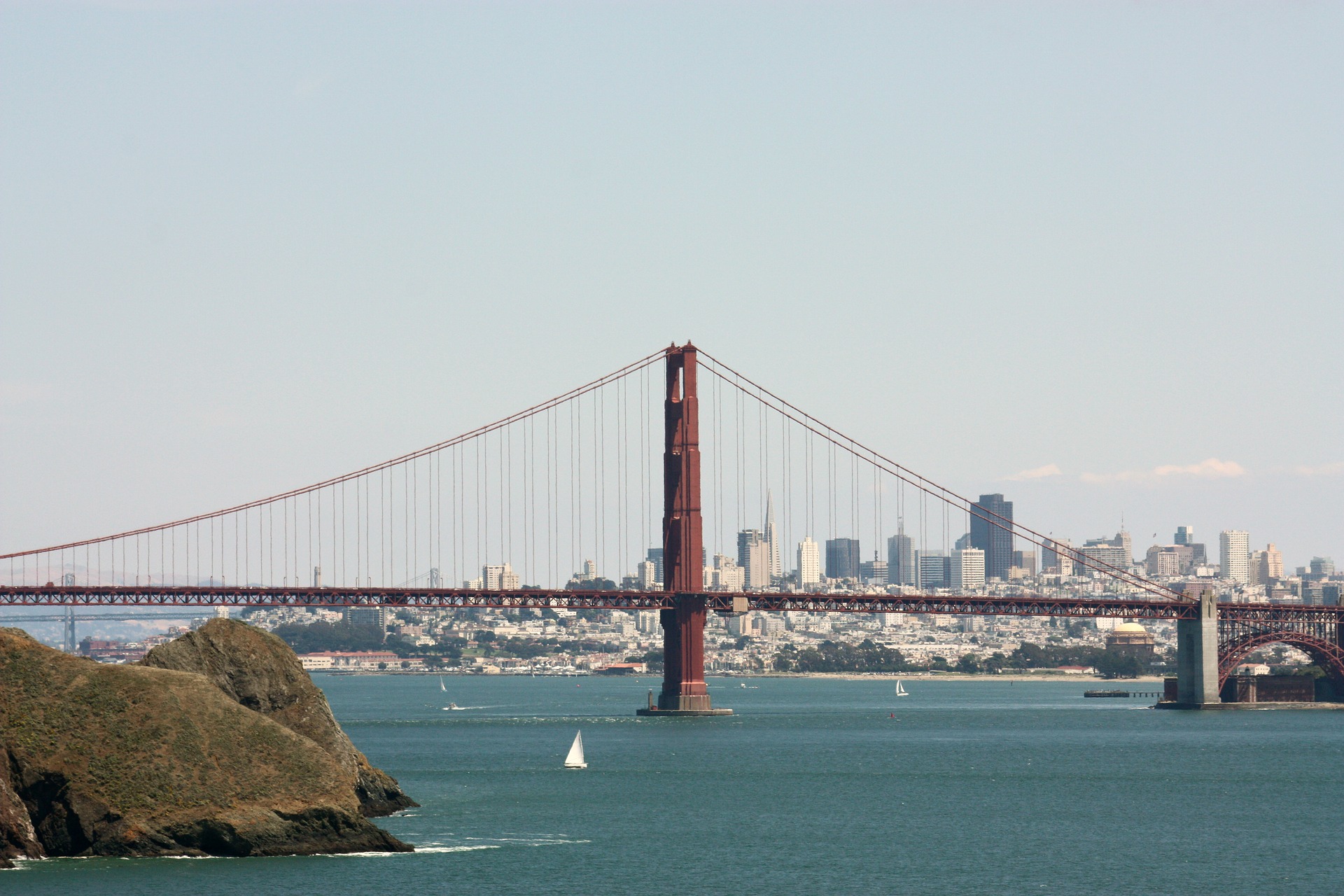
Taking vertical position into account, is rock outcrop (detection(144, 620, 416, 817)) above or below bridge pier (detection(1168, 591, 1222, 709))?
above

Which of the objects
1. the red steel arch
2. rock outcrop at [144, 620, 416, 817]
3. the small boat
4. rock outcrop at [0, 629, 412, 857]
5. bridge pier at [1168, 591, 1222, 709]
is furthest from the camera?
the red steel arch

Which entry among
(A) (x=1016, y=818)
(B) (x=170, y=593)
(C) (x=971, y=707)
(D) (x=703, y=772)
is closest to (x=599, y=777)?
(D) (x=703, y=772)

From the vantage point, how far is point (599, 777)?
80.0 m

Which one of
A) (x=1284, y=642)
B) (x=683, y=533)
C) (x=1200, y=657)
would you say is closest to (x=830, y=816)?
(x=683, y=533)

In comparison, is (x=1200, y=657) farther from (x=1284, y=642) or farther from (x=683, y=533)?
(x=683, y=533)

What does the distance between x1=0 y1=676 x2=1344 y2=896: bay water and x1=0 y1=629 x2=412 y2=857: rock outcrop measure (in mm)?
737

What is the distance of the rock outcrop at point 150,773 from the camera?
49656 mm

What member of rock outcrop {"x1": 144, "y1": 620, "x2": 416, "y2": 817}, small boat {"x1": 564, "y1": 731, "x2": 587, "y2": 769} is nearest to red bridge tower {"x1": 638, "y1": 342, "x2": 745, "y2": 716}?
small boat {"x1": 564, "y1": 731, "x2": 587, "y2": 769}

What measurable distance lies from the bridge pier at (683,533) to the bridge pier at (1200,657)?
34113 mm

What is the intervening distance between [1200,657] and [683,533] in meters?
39.8

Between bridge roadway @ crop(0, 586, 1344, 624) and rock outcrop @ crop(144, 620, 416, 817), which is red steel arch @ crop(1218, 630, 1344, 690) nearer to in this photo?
bridge roadway @ crop(0, 586, 1344, 624)

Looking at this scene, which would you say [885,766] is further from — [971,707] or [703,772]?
[971,707]

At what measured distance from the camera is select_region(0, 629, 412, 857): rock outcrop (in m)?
49.7

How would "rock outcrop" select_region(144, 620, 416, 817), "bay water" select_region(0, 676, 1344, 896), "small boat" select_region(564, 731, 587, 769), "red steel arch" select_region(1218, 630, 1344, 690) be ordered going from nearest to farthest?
"bay water" select_region(0, 676, 1344, 896), "rock outcrop" select_region(144, 620, 416, 817), "small boat" select_region(564, 731, 587, 769), "red steel arch" select_region(1218, 630, 1344, 690)
